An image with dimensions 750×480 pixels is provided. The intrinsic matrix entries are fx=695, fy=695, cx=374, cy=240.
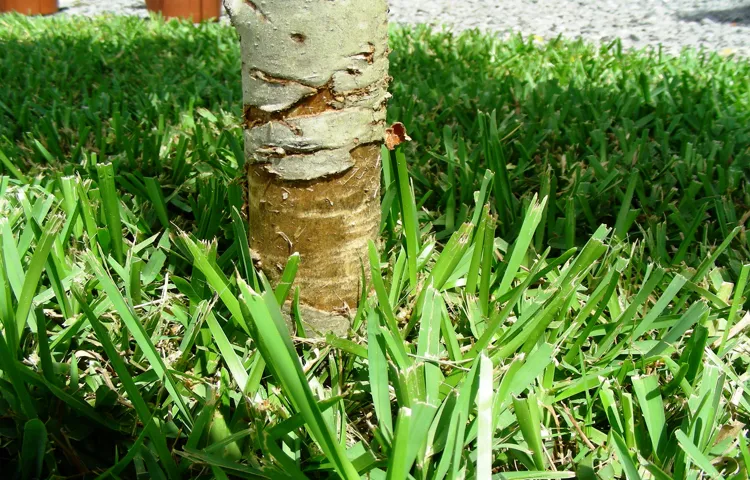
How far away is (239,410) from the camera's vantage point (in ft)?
3.09

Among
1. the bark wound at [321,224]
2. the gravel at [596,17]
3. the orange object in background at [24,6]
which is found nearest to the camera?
the bark wound at [321,224]

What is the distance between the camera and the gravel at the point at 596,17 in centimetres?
400

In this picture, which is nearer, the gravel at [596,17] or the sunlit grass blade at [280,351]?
the sunlit grass blade at [280,351]

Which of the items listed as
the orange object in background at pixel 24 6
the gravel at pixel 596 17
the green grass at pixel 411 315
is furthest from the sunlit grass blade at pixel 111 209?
the orange object in background at pixel 24 6

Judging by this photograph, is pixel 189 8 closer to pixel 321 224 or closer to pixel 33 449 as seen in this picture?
pixel 321 224

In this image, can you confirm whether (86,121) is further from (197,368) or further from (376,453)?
(376,453)

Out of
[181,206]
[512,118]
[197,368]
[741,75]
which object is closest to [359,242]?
[197,368]

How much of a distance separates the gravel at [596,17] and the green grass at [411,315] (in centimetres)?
202

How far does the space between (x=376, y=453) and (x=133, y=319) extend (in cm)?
37

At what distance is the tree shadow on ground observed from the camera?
4500 mm

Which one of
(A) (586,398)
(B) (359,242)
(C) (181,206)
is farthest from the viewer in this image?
(C) (181,206)

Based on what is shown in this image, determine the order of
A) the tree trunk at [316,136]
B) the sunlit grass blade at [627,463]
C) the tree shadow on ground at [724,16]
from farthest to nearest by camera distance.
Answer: the tree shadow on ground at [724,16] < the tree trunk at [316,136] < the sunlit grass blade at [627,463]

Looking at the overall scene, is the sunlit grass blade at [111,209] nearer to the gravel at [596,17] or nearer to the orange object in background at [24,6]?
the gravel at [596,17]

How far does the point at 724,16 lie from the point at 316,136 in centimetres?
453
